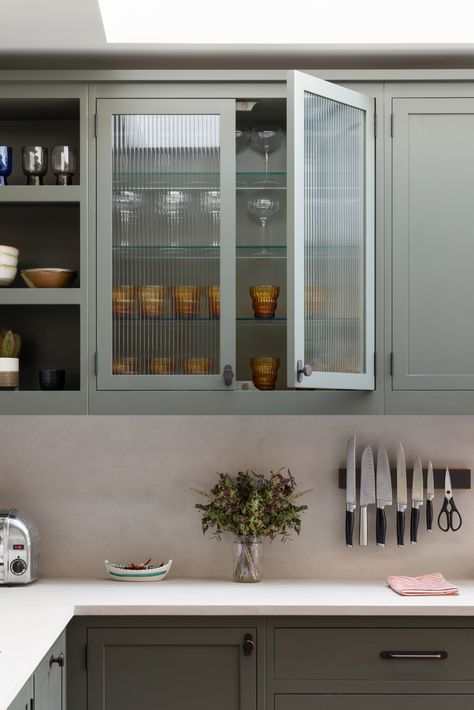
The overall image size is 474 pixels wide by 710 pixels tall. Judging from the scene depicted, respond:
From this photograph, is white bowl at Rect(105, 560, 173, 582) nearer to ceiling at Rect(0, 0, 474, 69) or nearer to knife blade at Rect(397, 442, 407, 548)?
knife blade at Rect(397, 442, 407, 548)

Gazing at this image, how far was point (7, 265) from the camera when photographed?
248cm

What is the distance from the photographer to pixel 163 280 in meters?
2.46

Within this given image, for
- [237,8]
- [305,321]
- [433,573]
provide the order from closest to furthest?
[305,321], [237,8], [433,573]

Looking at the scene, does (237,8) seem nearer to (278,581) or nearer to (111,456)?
(111,456)

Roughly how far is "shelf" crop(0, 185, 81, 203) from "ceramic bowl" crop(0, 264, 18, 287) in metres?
0.22

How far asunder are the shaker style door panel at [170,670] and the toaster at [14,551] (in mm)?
368

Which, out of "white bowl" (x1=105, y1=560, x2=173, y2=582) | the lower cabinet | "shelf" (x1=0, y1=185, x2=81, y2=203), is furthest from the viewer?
"white bowl" (x1=105, y1=560, x2=173, y2=582)

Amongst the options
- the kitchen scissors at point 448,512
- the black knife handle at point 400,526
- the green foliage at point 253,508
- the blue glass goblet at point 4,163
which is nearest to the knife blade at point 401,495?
the black knife handle at point 400,526

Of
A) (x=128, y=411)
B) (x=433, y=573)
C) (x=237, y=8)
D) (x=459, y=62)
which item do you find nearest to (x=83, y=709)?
(x=128, y=411)

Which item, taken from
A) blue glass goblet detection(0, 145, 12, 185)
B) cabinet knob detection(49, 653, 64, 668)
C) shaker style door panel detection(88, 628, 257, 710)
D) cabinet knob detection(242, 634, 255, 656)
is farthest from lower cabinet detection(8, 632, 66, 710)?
blue glass goblet detection(0, 145, 12, 185)

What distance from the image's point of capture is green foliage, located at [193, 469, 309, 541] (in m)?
2.53

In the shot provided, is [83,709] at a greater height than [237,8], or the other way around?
[237,8]

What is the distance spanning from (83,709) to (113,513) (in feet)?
2.28

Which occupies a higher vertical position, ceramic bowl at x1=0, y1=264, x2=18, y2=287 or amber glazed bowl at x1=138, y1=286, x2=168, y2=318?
ceramic bowl at x1=0, y1=264, x2=18, y2=287
